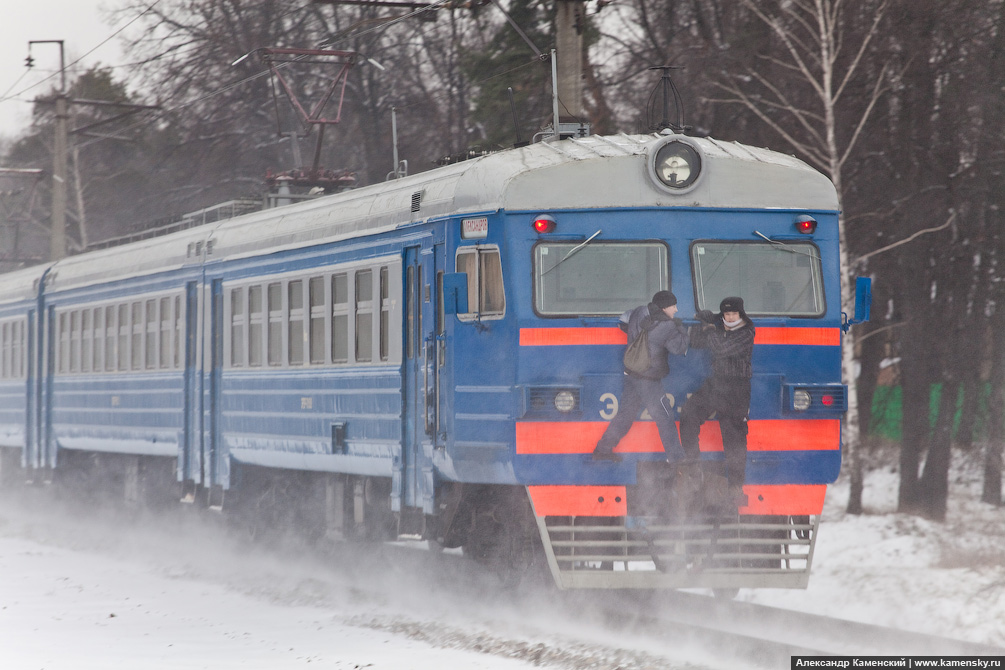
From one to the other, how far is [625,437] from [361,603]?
324 centimetres

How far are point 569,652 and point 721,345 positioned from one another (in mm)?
2096

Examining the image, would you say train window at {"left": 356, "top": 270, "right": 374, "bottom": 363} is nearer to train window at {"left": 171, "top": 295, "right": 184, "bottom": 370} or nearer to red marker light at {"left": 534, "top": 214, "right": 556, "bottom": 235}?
red marker light at {"left": 534, "top": 214, "right": 556, "bottom": 235}

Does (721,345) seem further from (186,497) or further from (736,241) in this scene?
(186,497)

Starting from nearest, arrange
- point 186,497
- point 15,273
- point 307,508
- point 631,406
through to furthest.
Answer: point 631,406
point 307,508
point 186,497
point 15,273

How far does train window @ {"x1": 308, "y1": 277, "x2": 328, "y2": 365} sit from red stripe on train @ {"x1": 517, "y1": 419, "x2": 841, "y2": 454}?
139 inches

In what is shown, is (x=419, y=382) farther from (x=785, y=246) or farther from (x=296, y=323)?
(x=785, y=246)

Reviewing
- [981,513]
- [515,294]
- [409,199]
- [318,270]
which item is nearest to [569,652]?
[515,294]

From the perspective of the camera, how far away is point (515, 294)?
9.48m

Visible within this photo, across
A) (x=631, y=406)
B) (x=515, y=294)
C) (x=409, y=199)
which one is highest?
(x=409, y=199)

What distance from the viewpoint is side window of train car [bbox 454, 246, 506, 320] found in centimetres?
967

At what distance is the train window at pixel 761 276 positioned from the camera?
9609 mm

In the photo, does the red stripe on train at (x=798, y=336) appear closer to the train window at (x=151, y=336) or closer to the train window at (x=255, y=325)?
the train window at (x=255, y=325)

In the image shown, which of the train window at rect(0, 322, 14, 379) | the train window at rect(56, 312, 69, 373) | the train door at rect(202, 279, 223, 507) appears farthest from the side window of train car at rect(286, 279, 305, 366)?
the train window at rect(0, 322, 14, 379)

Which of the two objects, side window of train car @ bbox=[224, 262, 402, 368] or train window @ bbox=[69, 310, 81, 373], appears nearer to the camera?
side window of train car @ bbox=[224, 262, 402, 368]
